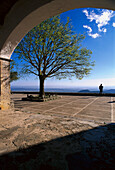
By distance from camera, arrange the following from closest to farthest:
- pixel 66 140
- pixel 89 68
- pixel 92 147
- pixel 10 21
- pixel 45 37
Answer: pixel 92 147
pixel 66 140
pixel 10 21
pixel 45 37
pixel 89 68

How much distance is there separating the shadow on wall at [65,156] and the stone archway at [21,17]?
2.83 m

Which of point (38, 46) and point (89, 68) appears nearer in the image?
point (38, 46)

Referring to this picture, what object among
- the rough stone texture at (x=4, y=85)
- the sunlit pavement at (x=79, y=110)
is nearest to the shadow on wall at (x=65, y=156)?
the sunlit pavement at (x=79, y=110)

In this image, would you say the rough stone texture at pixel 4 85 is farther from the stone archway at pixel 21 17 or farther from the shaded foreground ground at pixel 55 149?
the shaded foreground ground at pixel 55 149

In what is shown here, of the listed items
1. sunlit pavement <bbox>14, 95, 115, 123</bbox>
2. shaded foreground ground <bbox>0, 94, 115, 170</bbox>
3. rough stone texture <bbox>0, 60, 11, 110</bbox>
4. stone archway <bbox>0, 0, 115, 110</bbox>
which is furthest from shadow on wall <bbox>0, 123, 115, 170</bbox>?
stone archway <bbox>0, 0, 115, 110</bbox>

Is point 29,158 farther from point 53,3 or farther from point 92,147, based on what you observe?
point 53,3

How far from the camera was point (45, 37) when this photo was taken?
9.12m

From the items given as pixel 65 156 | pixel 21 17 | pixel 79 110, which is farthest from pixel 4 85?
pixel 79 110

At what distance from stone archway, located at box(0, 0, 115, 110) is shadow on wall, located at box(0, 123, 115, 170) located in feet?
9.29

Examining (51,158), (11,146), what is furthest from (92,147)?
(11,146)

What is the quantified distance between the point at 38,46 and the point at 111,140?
969 centimetres

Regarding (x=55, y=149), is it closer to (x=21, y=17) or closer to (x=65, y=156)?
(x=65, y=156)

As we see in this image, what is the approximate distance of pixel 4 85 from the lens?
376 centimetres

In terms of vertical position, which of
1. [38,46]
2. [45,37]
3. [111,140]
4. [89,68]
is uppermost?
[45,37]
